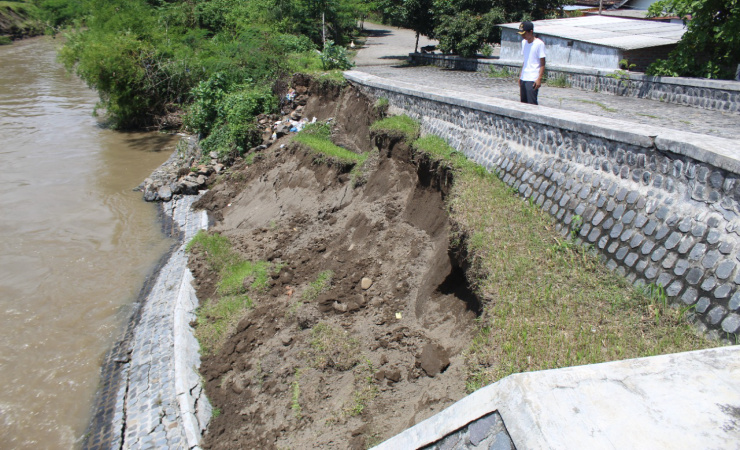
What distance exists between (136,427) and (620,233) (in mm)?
6039

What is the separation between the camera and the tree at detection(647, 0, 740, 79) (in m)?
8.57

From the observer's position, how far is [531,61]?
7461 millimetres

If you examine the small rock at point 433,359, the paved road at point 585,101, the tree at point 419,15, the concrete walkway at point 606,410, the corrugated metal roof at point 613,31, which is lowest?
the small rock at point 433,359

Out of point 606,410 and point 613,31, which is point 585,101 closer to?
point 613,31

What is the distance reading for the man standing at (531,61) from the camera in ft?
23.9

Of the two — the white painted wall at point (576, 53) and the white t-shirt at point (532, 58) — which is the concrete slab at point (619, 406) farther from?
the white painted wall at point (576, 53)

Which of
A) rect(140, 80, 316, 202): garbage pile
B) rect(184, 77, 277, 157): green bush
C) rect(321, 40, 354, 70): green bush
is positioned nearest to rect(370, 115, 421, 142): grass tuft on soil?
rect(140, 80, 316, 202): garbage pile

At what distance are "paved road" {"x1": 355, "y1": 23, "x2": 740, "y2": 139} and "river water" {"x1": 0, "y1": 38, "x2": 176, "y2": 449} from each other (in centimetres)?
833

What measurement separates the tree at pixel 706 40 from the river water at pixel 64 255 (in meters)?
11.2

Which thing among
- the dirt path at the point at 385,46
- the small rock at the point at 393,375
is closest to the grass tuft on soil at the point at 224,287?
the small rock at the point at 393,375

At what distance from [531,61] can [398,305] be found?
4.27 meters

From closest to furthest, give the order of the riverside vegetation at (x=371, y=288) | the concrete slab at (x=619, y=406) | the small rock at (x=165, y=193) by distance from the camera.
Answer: the concrete slab at (x=619, y=406), the riverside vegetation at (x=371, y=288), the small rock at (x=165, y=193)

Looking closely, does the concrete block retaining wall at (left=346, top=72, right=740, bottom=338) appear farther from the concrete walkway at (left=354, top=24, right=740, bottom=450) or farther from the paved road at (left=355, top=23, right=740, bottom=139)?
the paved road at (left=355, top=23, right=740, bottom=139)

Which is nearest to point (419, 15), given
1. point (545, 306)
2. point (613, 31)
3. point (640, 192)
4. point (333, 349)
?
point (613, 31)
